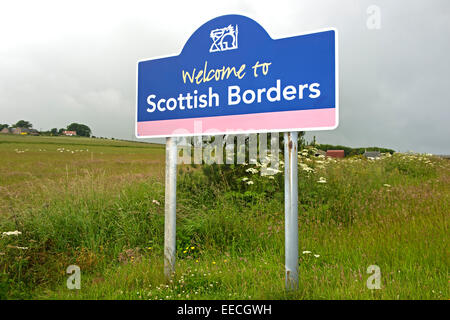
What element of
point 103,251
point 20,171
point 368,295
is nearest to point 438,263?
point 368,295

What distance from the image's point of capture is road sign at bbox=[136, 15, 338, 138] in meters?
2.88

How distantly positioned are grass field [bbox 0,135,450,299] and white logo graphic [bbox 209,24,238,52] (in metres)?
2.40

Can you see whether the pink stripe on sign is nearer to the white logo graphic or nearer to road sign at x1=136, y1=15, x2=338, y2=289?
road sign at x1=136, y1=15, x2=338, y2=289

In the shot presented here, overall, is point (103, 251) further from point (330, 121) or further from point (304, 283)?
point (330, 121)

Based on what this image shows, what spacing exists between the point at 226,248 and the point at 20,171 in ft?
42.2

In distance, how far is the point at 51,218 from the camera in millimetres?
5219

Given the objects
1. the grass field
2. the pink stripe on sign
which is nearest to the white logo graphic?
the pink stripe on sign

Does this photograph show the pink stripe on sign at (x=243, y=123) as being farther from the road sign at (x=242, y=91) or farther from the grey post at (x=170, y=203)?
the grey post at (x=170, y=203)

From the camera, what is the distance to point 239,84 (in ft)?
10.8

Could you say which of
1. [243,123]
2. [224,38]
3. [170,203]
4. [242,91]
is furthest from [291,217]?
[224,38]

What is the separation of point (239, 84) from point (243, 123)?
414 mm

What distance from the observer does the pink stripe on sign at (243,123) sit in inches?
112

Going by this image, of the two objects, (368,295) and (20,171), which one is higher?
(20,171)

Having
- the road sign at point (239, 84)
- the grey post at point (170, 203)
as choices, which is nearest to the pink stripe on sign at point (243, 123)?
the road sign at point (239, 84)
